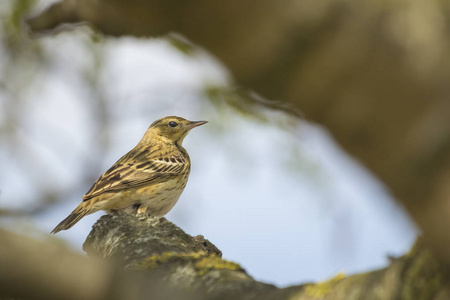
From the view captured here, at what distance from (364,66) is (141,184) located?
6150mm

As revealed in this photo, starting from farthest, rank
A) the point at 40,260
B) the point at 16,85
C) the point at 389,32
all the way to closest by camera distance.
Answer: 1. the point at 16,85
2. the point at 40,260
3. the point at 389,32

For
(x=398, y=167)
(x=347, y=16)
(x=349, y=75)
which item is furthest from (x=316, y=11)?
(x=398, y=167)

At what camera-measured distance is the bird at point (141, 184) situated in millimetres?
6910

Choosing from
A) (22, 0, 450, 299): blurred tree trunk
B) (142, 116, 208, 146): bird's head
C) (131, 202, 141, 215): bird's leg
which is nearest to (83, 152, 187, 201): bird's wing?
(131, 202, 141, 215): bird's leg

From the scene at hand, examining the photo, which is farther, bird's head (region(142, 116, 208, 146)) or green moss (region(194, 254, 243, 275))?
bird's head (region(142, 116, 208, 146))

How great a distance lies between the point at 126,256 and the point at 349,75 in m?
2.43

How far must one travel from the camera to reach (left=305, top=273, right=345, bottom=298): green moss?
2.26 metres

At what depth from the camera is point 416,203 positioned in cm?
148

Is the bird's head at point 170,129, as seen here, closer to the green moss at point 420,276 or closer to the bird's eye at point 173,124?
the bird's eye at point 173,124

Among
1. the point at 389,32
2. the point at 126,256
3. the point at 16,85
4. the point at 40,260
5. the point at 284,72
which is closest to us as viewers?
the point at 389,32

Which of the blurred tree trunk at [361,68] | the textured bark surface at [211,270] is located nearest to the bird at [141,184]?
the textured bark surface at [211,270]

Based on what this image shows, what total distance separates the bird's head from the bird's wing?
62 centimetres

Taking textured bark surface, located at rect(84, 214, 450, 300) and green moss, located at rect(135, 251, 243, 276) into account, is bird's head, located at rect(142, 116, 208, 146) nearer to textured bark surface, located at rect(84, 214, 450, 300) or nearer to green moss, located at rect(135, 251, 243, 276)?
textured bark surface, located at rect(84, 214, 450, 300)

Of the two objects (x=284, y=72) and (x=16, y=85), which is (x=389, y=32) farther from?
(x=16, y=85)
